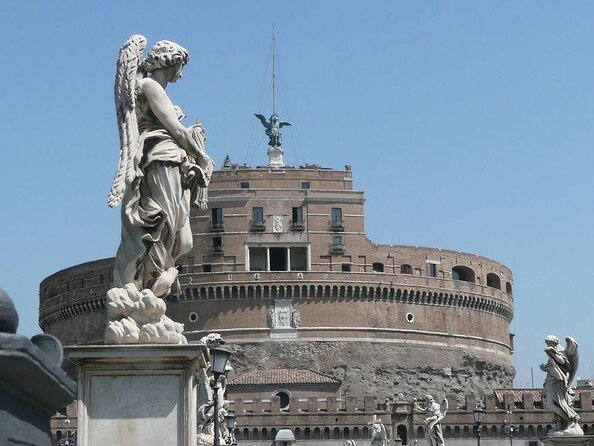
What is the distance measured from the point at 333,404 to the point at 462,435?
8.63 metres

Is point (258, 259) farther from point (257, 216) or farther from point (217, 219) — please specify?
point (217, 219)

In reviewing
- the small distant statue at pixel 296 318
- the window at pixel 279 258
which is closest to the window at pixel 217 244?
the window at pixel 279 258

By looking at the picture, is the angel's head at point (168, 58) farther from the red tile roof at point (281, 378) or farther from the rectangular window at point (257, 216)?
the rectangular window at point (257, 216)

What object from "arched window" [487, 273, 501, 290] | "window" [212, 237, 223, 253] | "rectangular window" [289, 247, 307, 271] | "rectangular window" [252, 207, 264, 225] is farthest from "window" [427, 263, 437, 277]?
"window" [212, 237, 223, 253]

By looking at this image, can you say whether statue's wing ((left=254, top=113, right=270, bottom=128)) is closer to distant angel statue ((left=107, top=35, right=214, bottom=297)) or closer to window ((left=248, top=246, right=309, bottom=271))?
window ((left=248, top=246, right=309, bottom=271))

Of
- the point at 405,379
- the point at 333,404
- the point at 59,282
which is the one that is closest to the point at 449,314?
the point at 405,379

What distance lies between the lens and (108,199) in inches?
212

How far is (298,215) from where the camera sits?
285 feet

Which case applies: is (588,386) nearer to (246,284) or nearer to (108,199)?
(246,284)

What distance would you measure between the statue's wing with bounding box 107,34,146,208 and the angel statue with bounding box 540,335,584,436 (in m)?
9.27

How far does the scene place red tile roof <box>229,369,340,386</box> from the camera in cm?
8231

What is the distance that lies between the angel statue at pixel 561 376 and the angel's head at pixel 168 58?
9040mm

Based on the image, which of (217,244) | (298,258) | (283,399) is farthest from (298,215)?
(283,399)

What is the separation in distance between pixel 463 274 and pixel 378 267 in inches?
350
